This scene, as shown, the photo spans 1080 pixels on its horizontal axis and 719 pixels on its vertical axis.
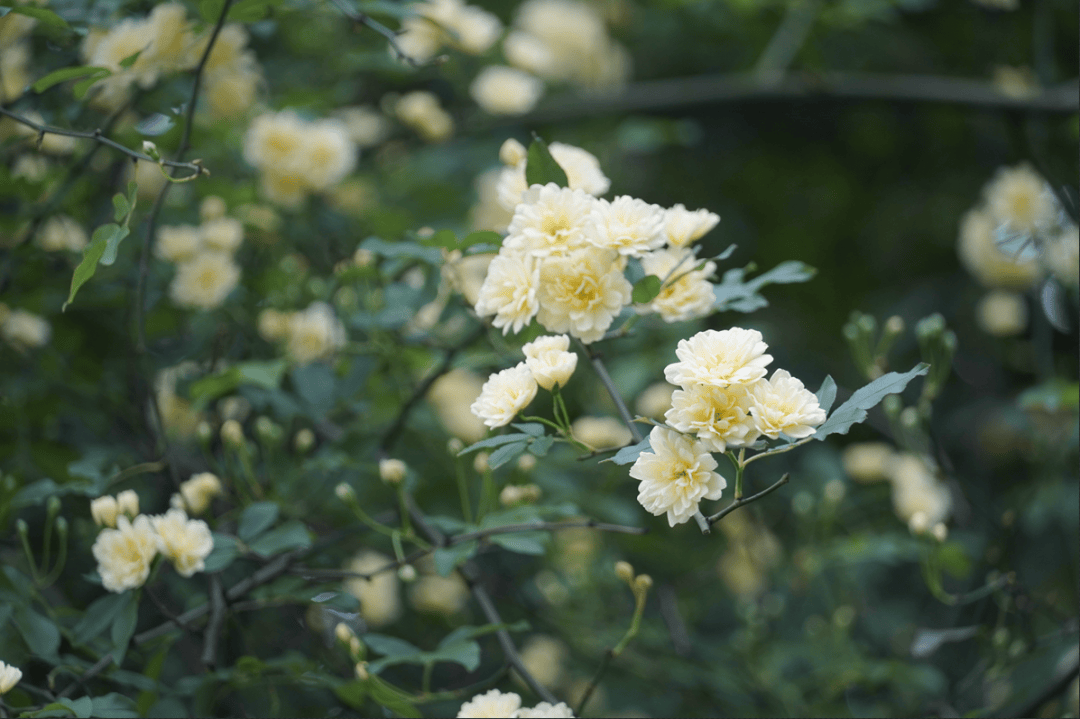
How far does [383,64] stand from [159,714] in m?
1.21

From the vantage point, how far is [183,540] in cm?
94

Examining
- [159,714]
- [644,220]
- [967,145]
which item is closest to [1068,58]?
[967,145]

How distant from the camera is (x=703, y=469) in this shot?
0.71 metres

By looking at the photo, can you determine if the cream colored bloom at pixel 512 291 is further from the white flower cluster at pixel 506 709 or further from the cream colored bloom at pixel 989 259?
the cream colored bloom at pixel 989 259

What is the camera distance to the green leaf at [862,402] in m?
0.68

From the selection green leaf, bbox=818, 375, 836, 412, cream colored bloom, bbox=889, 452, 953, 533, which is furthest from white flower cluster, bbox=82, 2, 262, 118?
cream colored bloom, bbox=889, 452, 953, 533

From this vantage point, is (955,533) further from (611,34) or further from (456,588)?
(611,34)

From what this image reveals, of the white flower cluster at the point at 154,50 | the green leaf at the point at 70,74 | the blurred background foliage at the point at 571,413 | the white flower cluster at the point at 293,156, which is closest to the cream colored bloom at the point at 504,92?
the blurred background foliage at the point at 571,413

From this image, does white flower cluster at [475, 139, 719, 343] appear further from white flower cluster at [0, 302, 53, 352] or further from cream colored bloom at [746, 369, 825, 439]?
white flower cluster at [0, 302, 53, 352]

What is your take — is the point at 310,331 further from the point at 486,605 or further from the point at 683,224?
the point at 683,224

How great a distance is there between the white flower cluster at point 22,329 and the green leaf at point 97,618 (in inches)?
22.0

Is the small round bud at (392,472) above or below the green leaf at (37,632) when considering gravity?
above

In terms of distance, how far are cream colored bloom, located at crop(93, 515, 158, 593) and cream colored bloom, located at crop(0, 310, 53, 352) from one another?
56 centimetres

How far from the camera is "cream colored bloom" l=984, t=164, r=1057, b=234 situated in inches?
67.7
